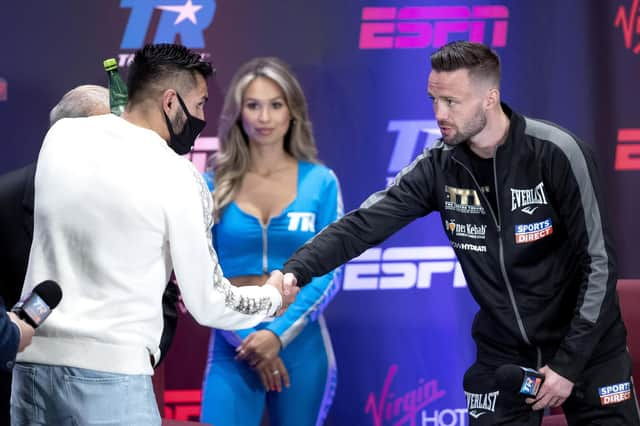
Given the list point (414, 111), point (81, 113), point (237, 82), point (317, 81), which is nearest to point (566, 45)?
point (414, 111)

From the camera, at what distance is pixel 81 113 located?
3.48 meters

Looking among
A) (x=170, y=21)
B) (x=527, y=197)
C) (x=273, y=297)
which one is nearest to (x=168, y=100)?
(x=273, y=297)

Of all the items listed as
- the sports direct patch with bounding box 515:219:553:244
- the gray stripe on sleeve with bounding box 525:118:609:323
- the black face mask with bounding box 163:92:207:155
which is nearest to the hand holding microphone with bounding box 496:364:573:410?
the gray stripe on sleeve with bounding box 525:118:609:323

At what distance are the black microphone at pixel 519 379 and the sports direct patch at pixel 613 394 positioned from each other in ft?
0.83

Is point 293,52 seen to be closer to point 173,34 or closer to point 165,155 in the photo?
point 173,34

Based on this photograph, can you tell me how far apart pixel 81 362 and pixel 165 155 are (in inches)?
24.1

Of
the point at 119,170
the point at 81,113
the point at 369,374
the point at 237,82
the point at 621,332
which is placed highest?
the point at 237,82

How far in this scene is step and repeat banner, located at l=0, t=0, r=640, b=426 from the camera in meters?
5.27

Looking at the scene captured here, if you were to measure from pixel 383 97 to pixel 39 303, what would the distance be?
3176 millimetres

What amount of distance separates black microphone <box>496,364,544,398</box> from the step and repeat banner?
6.57ft

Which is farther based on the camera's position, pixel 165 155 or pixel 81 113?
pixel 81 113

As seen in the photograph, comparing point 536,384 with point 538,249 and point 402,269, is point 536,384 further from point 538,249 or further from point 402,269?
point 402,269

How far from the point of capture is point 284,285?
3.59 meters

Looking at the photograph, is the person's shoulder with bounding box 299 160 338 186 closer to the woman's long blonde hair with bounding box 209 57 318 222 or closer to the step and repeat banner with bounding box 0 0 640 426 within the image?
the woman's long blonde hair with bounding box 209 57 318 222
